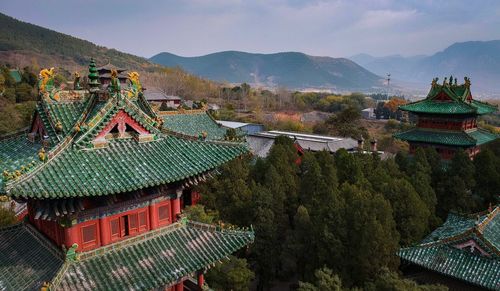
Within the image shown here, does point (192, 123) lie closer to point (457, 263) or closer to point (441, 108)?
point (441, 108)

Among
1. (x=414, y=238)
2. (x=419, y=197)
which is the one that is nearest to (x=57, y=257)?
(x=414, y=238)

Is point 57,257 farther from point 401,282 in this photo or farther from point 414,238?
point 414,238

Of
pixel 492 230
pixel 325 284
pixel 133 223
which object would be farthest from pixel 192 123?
pixel 133 223

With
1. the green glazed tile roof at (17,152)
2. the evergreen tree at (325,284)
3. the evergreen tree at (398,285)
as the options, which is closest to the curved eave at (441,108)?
the evergreen tree at (398,285)

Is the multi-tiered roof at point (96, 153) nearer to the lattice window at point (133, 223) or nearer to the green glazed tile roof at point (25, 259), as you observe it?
the lattice window at point (133, 223)

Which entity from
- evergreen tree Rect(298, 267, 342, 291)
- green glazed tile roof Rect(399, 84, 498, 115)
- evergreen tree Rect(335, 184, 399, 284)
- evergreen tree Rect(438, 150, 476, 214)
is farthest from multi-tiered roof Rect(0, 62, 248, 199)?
green glazed tile roof Rect(399, 84, 498, 115)

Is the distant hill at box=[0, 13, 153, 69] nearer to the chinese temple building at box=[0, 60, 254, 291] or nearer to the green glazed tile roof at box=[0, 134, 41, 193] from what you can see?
the green glazed tile roof at box=[0, 134, 41, 193]
